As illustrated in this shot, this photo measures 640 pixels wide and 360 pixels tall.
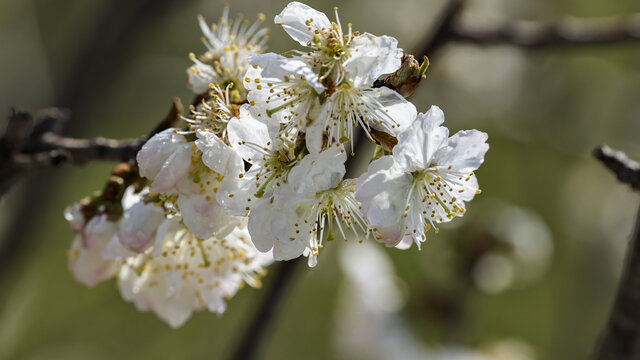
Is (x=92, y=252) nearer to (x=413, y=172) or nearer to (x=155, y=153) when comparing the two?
(x=155, y=153)

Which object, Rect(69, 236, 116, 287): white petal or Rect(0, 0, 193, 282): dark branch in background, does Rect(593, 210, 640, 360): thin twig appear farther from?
Rect(0, 0, 193, 282): dark branch in background

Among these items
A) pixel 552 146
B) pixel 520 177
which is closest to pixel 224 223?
pixel 552 146

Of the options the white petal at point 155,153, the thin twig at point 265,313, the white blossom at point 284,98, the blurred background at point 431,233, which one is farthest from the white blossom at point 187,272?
the blurred background at point 431,233

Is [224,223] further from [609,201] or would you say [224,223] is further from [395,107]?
[609,201]

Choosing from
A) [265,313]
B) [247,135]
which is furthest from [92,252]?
[265,313]

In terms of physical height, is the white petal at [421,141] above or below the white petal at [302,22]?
below

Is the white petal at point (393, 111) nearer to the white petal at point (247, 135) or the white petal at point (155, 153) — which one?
the white petal at point (247, 135)
